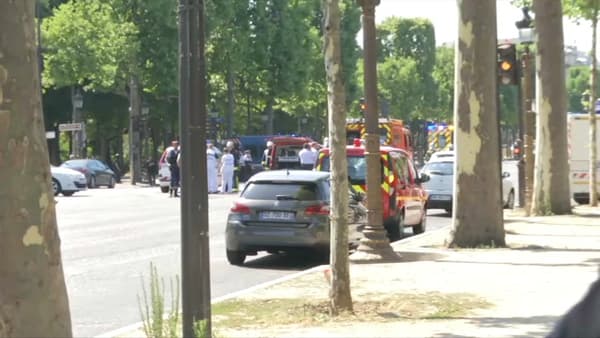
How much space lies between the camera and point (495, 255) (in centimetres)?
1530

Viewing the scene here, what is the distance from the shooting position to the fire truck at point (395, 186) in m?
19.8

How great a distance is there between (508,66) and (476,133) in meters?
5.02

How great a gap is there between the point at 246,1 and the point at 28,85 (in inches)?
2367

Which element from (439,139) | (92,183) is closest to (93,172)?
(92,183)

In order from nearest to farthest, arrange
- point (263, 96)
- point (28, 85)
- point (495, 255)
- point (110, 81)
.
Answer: point (28, 85) → point (495, 255) → point (110, 81) → point (263, 96)

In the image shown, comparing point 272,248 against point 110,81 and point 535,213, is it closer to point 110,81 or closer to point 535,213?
point 535,213

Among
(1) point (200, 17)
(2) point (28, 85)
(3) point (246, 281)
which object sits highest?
(1) point (200, 17)

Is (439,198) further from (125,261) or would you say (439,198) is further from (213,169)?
(125,261)

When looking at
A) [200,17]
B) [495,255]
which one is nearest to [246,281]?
[495,255]

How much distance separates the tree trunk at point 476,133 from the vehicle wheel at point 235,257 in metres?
3.10

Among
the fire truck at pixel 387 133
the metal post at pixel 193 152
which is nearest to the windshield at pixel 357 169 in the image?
the metal post at pixel 193 152

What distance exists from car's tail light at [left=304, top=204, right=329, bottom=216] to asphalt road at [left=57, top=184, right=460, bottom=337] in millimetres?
785

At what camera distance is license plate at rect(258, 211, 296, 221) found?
1564 cm

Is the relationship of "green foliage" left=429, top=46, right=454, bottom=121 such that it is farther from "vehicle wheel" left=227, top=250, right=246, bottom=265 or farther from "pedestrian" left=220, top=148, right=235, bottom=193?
"vehicle wheel" left=227, top=250, right=246, bottom=265
